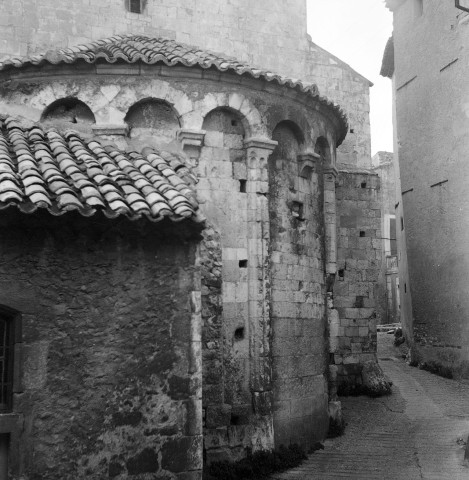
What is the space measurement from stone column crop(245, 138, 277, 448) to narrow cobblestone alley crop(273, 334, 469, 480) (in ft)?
3.66

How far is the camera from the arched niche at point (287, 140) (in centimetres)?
1068

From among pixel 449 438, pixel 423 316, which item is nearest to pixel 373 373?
pixel 423 316

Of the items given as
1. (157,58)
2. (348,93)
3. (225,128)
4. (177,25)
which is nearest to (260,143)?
(225,128)

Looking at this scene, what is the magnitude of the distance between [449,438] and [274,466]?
3.24 metres

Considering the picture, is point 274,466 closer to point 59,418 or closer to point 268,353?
point 268,353

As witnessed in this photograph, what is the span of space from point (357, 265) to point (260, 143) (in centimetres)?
635

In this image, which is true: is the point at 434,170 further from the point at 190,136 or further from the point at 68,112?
the point at 68,112

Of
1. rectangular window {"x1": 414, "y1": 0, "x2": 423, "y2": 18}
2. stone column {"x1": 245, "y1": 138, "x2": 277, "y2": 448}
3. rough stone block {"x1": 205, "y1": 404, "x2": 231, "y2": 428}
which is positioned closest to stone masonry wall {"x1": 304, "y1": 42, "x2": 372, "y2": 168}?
rectangular window {"x1": 414, "y1": 0, "x2": 423, "y2": 18}

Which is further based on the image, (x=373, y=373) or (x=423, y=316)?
(x=423, y=316)

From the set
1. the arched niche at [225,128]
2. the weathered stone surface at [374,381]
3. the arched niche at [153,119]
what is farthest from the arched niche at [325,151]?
the weathered stone surface at [374,381]

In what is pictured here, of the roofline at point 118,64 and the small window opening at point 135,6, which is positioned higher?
the small window opening at point 135,6

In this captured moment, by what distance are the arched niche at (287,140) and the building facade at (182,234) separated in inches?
1.4

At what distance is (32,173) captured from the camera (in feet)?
22.0

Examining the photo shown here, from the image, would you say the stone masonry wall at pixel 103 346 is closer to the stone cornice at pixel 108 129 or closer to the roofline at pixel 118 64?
the stone cornice at pixel 108 129
